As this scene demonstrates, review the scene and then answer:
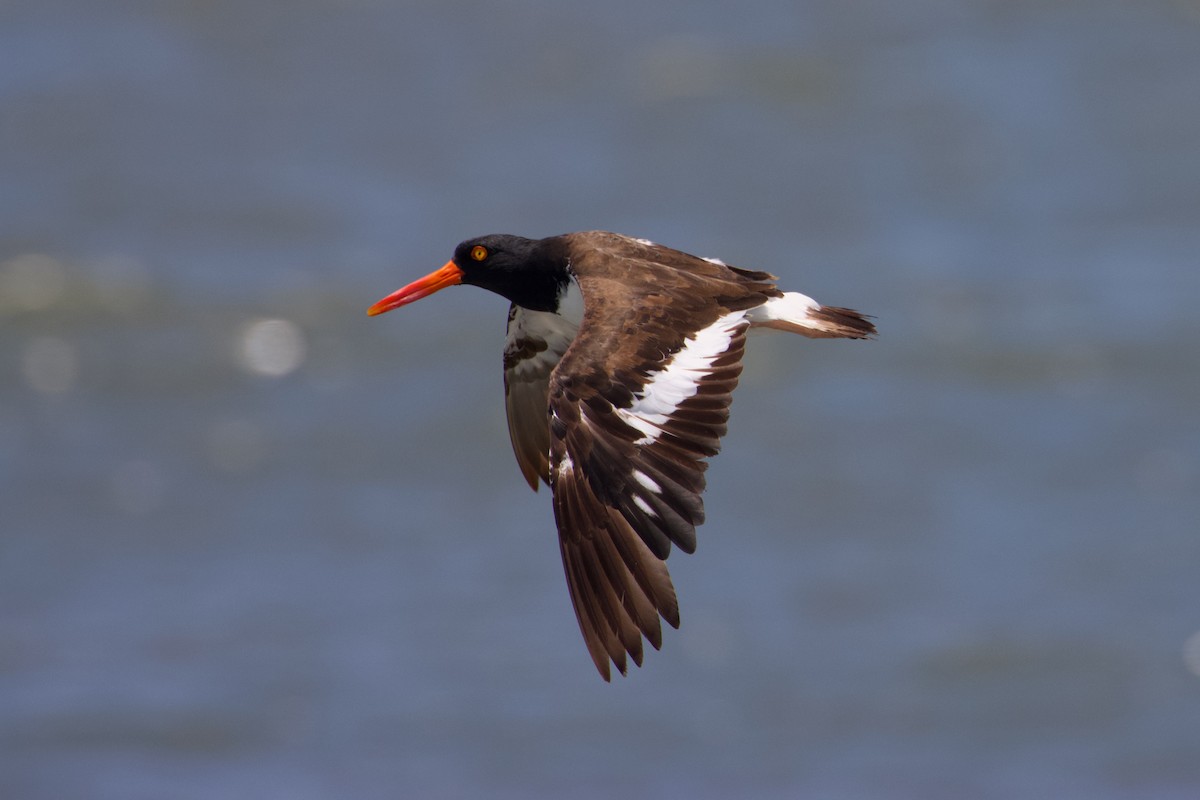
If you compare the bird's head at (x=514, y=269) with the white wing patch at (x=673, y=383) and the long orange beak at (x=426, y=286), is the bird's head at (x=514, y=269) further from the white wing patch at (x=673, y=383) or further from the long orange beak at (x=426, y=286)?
the white wing patch at (x=673, y=383)

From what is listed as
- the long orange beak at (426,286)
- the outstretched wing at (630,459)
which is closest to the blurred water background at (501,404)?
the long orange beak at (426,286)

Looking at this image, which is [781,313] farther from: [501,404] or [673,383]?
[501,404]

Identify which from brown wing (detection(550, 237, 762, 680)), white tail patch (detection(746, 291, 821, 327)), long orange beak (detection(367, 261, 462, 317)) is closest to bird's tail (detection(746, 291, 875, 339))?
white tail patch (detection(746, 291, 821, 327))

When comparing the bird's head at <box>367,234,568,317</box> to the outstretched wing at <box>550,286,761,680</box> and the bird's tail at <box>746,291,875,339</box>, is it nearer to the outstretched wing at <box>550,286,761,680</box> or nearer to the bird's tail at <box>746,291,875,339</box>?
the bird's tail at <box>746,291,875,339</box>

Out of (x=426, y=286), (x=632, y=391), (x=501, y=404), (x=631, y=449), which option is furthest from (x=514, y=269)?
(x=501, y=404)

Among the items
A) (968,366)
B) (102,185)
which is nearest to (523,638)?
(968,366)

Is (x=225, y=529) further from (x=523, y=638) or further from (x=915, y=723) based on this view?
(x=915, y=723)
